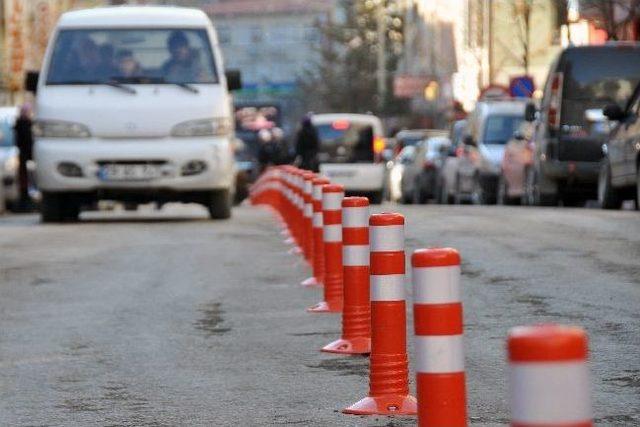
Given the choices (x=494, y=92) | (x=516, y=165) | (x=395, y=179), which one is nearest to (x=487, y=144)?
(x=516, y=165)

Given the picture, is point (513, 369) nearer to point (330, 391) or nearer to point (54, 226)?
point (330, 391)

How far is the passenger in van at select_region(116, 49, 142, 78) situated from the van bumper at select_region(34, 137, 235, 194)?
2.96ft

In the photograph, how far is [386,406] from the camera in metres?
7.28

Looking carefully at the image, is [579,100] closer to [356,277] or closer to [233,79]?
[233,79]

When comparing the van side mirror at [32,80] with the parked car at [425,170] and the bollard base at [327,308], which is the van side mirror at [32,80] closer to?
the bollard base at [327,308]

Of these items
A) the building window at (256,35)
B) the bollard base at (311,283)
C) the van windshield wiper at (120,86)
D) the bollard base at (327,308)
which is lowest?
the building window at (256,35)

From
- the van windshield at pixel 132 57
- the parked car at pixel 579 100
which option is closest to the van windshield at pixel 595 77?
the parked car at pixel 579 100

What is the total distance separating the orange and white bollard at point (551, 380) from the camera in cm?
339

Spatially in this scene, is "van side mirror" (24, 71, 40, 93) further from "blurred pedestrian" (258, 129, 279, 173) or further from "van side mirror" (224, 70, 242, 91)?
"blurred pedestrian" (258, 129, 279, 173)

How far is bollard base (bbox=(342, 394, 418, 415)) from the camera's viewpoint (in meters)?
7.26

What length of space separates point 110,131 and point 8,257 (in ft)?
16.2

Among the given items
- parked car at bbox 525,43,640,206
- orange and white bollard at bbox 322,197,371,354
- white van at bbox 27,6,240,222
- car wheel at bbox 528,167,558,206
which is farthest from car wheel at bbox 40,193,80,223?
orange and white bollard at bbox 322,197,371,354

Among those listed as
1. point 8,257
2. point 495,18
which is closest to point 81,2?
point 495,18

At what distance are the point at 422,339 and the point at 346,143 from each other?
4211cm
